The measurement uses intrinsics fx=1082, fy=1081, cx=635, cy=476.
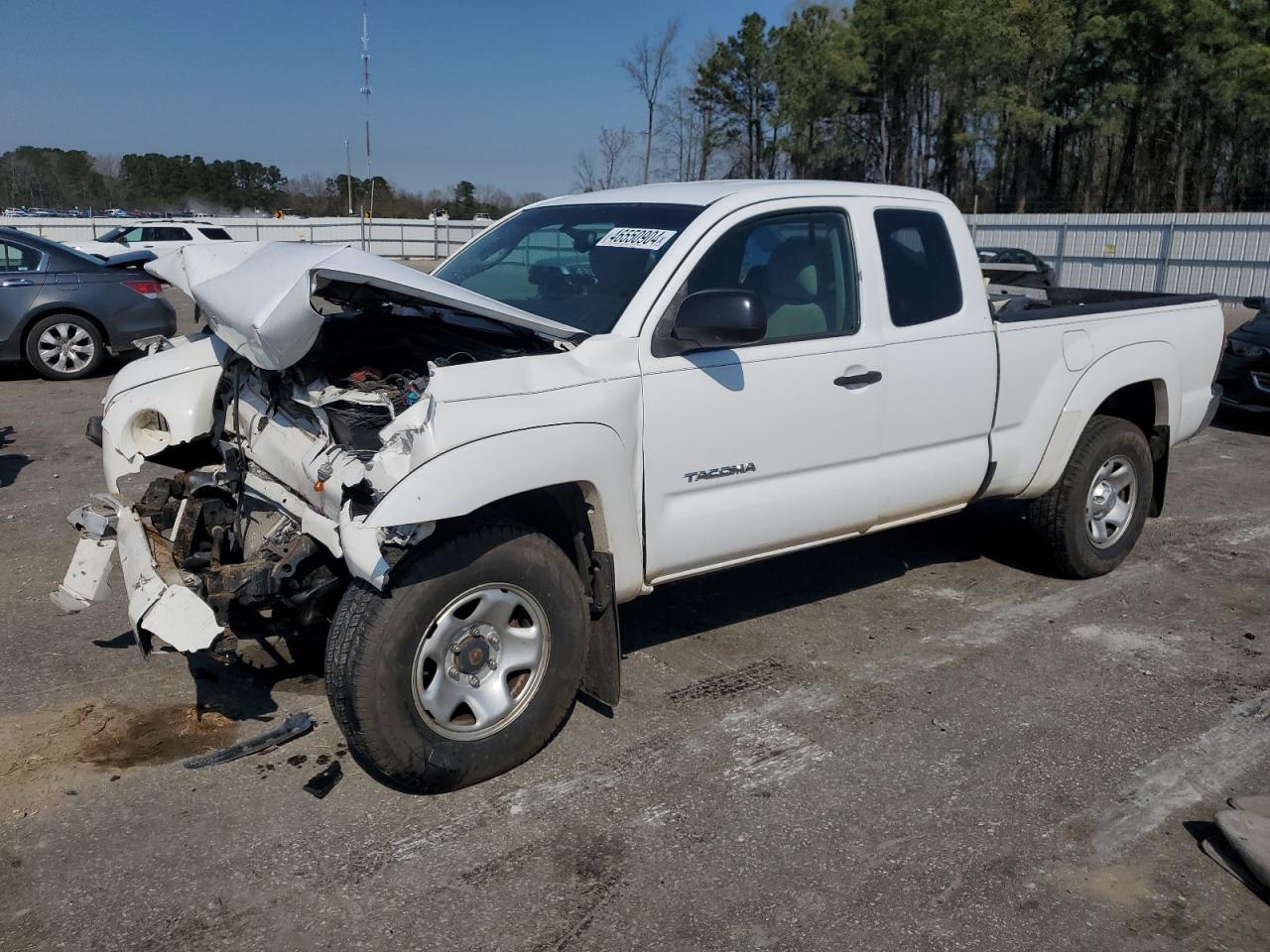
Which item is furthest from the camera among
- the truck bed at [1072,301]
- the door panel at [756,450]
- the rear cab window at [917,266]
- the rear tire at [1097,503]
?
the rear tire at [1097,503]

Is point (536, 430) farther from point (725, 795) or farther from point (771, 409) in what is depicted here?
point (725, 795)

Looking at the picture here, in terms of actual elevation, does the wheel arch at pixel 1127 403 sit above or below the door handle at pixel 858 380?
below

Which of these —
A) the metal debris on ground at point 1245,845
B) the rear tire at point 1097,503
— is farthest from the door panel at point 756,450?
the metal debris on ground at point 1245,845

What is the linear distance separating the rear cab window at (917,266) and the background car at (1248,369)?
644 centimetres

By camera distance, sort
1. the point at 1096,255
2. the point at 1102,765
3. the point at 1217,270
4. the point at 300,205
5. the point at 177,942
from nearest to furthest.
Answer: the point at 177,942
the point at 1102,765
the point at 1217,270
the point at 1096,255
the point at 300,205

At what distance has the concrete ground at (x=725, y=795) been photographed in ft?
9.73

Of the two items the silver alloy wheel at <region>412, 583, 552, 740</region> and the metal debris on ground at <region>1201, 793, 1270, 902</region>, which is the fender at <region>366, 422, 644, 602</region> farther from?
the metal debris on ground at <region>1201, 793, 1270, 902</region>

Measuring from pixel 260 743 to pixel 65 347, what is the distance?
9.17 metres

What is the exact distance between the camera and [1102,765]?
386 centimetres

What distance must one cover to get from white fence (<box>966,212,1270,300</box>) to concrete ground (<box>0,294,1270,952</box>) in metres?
22.9

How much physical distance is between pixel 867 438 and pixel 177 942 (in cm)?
304

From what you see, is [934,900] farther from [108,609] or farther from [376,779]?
[108,609]

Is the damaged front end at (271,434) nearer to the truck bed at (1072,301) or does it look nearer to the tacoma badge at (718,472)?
the tacoma badge at (718,472)

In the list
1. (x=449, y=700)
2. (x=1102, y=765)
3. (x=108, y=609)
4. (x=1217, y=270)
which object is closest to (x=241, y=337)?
(x=449, y=700)
